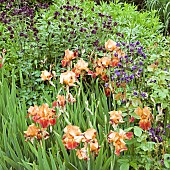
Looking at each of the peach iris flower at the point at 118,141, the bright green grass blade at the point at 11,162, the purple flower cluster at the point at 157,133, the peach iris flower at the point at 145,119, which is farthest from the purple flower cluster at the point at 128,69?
the bright green grass blade at the point at 11,162

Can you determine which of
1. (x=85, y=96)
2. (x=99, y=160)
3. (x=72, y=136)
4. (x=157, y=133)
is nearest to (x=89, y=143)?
(x=72, y=136)

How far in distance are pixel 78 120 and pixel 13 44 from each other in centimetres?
119

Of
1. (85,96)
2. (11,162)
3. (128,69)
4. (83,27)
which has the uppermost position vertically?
(83,27)

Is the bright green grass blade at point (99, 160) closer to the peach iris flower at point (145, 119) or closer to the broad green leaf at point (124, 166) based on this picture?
the broad green leaf at point (124, 166)

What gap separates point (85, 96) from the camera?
7.55 ft

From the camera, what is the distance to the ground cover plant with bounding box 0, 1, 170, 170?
1771mm

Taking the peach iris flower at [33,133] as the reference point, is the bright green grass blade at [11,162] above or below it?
below

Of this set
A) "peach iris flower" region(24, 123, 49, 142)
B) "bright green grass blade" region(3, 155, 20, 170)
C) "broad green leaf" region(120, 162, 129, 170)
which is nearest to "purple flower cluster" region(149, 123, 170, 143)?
"broad green leaf" region(120, 162, 129, 170)

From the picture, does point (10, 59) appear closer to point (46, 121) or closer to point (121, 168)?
point (46, 121)

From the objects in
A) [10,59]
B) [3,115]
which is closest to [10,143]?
[3,115]

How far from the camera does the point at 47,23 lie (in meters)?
3.07

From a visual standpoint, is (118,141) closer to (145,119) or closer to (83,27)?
(145,119)

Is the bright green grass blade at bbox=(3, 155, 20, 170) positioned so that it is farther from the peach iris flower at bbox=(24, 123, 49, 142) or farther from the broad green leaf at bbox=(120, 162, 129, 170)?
the broad green leaf at bbox=(120, 162, 129, 170)

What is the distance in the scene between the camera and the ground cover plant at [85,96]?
1.77m
